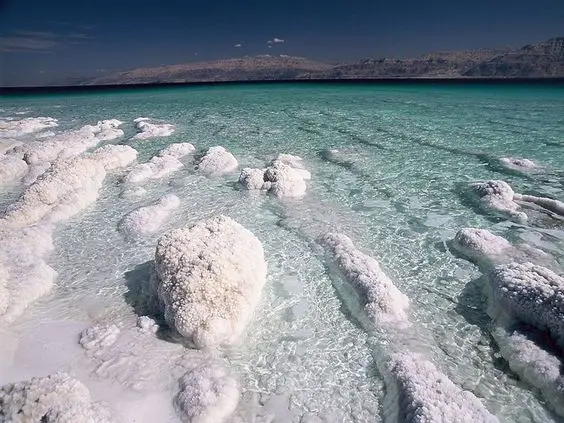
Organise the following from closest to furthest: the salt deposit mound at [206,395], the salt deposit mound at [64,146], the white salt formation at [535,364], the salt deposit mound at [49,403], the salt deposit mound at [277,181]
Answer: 1. the salt deposit mound at [49,403]
2. the salt deposit mound at [206,395]
3. the white salt formation at [535,364]
4. the salt deposit mound at [277,181]
5. the salt deposit mound at [64,146]

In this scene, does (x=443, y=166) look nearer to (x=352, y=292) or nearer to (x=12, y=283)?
(x=352, y=292)

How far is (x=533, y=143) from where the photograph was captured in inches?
774

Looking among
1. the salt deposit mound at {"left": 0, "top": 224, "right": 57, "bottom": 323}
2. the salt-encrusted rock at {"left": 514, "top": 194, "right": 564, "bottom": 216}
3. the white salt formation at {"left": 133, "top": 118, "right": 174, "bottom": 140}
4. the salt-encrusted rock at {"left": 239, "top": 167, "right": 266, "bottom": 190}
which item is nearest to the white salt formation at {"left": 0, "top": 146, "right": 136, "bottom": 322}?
the salt deposit mound at {"left": 0, "top": 224, "right": 57, "bottom": 323}

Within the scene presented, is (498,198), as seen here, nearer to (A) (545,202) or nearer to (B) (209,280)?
(A) (545,202)

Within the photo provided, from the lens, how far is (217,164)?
1581 cm

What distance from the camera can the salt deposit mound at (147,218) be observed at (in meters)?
10.3

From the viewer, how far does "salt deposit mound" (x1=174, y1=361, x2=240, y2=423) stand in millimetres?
4957

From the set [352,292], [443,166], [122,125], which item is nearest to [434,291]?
[352,292]

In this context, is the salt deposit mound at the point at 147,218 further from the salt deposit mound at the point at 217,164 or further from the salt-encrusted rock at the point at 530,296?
the salt-encrusted rock at the point at 530,296

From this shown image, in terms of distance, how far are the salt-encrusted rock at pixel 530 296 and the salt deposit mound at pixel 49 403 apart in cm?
612

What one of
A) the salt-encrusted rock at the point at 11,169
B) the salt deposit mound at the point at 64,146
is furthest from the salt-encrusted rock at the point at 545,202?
the salt deposit mound at the point at 64,146

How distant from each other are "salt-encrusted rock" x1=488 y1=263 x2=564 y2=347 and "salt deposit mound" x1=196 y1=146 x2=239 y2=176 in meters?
10.5

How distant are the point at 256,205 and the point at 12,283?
252 inches

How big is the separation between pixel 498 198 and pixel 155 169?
11.8 m
